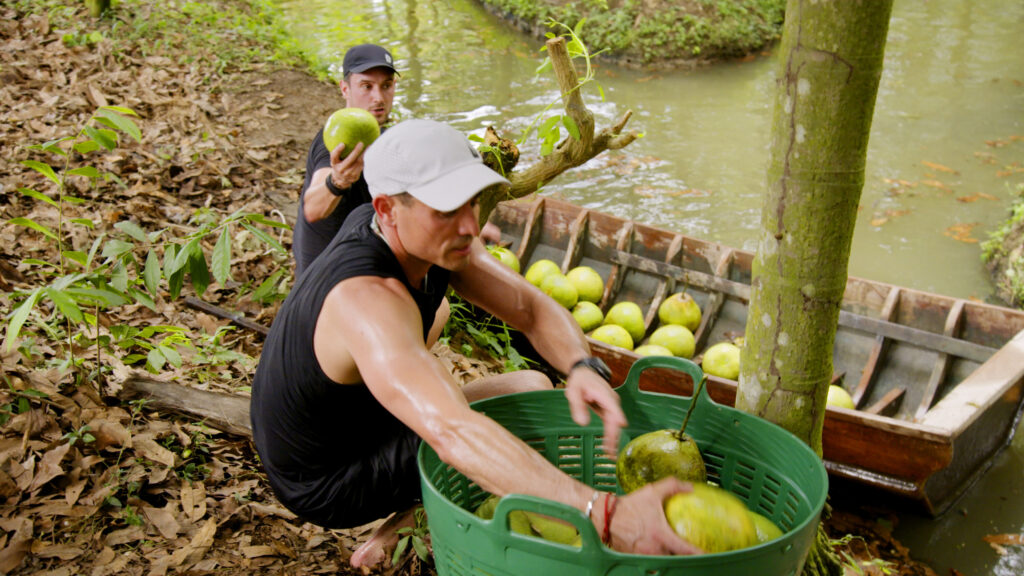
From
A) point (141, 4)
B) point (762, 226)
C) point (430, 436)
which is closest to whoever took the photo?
point (430, 436)

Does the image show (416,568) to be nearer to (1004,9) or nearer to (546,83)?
(546,83)

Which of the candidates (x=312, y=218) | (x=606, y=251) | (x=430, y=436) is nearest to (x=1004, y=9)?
(x=606, y=251)

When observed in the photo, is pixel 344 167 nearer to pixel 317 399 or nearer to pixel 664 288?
pixel 317 399

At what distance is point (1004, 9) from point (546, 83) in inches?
357

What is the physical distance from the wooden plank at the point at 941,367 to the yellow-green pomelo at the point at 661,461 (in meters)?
2.73

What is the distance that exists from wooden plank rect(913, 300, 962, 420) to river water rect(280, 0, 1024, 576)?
0.55 meters

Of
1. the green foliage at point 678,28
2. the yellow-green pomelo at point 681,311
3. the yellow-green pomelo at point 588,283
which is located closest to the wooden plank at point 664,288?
the yellow-green pomelo at point 681,311

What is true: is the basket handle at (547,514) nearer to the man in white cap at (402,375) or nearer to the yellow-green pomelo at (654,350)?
the man in white cap at (402,375)

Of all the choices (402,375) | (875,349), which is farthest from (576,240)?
(402,375)

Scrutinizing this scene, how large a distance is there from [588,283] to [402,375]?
360 centimetres

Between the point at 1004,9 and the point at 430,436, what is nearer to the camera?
the point at 430,436

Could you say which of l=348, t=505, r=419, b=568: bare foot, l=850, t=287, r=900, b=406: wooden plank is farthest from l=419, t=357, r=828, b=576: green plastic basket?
l=850, t=287, r=900, b=406: wooden plank

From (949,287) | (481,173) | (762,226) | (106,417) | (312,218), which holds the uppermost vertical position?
(481,173)

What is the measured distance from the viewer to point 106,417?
317 centimetres
